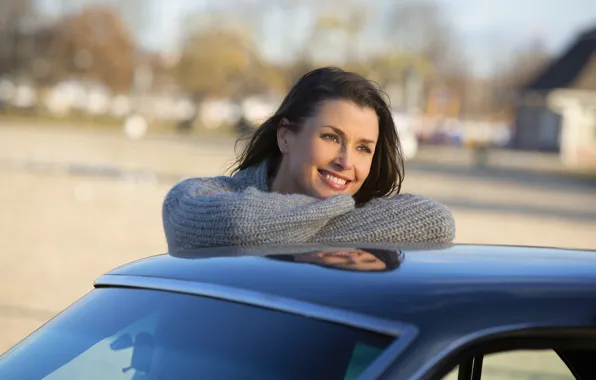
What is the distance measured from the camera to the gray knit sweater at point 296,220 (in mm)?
2945

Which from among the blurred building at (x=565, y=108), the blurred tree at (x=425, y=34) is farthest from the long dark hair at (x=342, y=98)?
the blurred tree at (x=425, y=34)

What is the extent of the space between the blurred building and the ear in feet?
179

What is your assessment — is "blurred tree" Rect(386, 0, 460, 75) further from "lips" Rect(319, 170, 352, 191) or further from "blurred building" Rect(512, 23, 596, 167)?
"lips" Rect(319, 170, 352, 191)

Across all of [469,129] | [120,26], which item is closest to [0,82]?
[120,26]

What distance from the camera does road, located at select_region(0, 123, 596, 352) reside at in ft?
35.8

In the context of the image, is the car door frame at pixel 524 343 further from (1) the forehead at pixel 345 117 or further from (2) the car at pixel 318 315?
(1) the forehead at pixel 345 117

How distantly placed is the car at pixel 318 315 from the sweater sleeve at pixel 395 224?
0.28 m

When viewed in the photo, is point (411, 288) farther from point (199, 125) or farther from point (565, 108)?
point (199, 125)

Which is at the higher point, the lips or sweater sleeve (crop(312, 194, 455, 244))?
the lips

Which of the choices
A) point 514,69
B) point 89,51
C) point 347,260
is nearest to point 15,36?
point 89,51

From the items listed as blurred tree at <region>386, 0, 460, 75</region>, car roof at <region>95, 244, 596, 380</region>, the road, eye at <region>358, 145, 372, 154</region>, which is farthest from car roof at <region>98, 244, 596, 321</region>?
blurred tree at <region>386, 0, 460, 75</region>

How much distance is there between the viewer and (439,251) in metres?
2.65

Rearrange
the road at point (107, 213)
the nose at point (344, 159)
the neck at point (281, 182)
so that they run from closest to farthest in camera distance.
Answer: the nose at point (344, 159) < the neck at point (281, 182) < the road at point (107, 213)

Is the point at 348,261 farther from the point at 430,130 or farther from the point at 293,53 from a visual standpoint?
the point at 293,53
